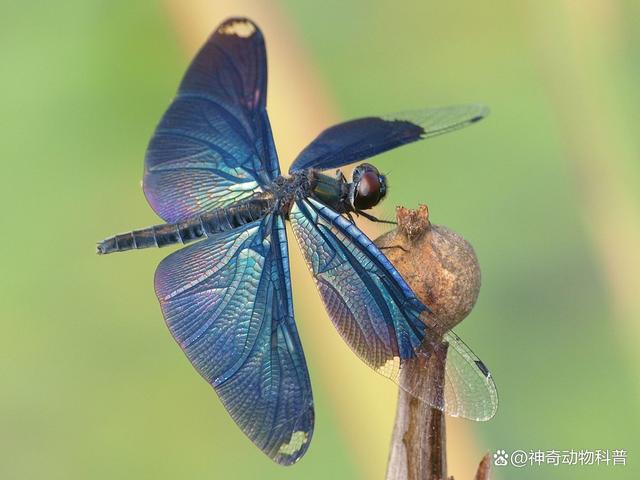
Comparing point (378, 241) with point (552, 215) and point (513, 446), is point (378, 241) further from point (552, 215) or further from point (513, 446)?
point (552, 215)

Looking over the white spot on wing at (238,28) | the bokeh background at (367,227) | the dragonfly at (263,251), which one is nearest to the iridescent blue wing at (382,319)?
the dragonfly at (263,251)

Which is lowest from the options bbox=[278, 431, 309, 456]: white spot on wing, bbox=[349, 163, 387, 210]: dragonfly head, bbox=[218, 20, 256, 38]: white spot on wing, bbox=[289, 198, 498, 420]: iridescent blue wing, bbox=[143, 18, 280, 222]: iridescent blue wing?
bbox=[278, 431, 309, 456]: white spot on wing

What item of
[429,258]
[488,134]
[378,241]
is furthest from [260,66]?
[488,134]

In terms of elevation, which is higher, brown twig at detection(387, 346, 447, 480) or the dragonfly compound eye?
the dragonfly compound eye

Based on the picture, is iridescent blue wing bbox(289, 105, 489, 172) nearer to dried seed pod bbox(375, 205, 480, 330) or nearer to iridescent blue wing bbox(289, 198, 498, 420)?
iridescent blue wing bbox(289, 198, 498, 420)

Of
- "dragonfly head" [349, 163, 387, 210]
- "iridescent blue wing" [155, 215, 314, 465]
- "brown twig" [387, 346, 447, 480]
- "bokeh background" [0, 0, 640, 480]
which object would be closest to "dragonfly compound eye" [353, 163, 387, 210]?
"dragonfly head" [349, 163, 387, 210]

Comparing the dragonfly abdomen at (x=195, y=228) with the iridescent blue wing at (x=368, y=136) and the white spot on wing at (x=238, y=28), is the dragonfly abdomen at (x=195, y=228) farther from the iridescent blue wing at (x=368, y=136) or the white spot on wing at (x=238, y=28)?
the white spot on wing at (x=238, y=28)
